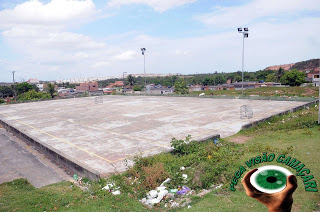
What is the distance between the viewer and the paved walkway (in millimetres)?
11484

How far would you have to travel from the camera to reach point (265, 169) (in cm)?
360

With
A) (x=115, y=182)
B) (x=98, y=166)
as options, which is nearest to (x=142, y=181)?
(x=115, y=182)

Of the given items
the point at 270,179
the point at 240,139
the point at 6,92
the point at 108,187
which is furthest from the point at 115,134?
the point at 6,92

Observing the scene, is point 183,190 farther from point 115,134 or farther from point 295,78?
point 295,78

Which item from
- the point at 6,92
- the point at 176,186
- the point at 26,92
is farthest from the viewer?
the point at 6,92

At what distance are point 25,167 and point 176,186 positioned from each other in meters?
9.07

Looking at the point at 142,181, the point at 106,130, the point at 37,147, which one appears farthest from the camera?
the point at 106,130

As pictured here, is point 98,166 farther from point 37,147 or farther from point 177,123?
point 177,123

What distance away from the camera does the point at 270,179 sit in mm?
3473

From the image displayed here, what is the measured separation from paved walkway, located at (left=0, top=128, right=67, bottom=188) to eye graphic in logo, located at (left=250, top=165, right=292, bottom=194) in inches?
395

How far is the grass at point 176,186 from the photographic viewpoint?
22.5 feet

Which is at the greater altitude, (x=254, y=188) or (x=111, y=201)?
(x=254, y=188)

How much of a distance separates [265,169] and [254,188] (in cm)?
35

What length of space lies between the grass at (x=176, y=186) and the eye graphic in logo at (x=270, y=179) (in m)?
3.24
